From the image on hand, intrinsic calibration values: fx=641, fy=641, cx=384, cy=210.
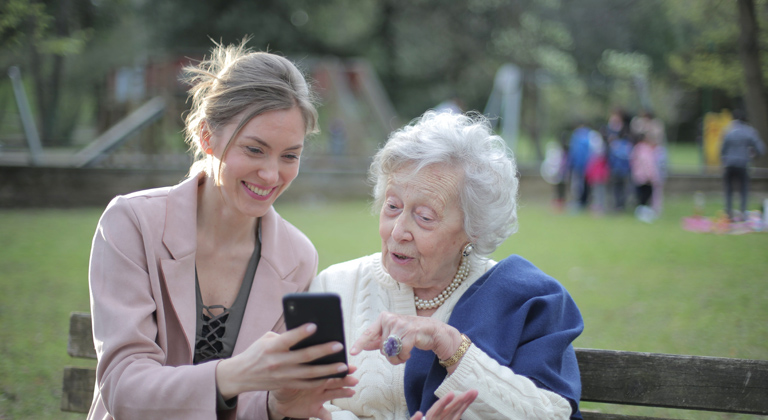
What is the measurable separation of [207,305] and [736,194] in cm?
1540

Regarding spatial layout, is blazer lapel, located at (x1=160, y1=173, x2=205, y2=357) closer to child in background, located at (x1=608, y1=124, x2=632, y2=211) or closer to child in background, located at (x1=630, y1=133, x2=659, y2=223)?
child in background, located at (x1=630, y1=133, x2=659, y2=223)

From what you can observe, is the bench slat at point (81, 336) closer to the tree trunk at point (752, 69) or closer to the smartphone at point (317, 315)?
the smartphone at point (317, 315)

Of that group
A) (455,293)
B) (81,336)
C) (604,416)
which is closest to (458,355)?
(455,293)

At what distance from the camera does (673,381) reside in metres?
2.69

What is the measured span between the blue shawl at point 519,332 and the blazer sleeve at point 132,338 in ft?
2.64

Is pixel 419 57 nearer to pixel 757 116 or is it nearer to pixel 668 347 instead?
pixel 757 116

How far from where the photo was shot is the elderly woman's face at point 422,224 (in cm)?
258

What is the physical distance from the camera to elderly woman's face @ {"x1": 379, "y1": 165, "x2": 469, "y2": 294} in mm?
2582

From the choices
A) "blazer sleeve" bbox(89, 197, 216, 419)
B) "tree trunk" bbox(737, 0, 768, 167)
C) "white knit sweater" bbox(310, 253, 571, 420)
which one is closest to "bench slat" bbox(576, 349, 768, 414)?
"white knit sweater" bbox(310, 253, 571, 420)

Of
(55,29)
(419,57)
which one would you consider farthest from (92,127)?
(419,57)

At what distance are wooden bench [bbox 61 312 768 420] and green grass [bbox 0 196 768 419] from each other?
1188 millimetres

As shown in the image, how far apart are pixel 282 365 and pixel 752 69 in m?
A: 11.0

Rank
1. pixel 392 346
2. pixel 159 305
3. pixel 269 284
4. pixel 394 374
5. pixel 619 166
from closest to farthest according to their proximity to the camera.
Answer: pixel 392 346, pixel 159 305, pixel 394 374, pixel 269 284, pixel 619 166

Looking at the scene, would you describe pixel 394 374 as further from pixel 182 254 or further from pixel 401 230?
pixel 182 254
